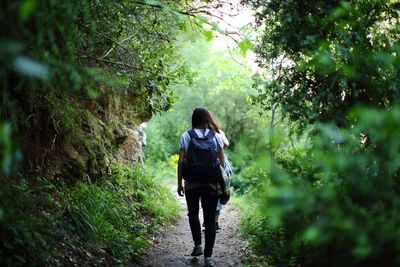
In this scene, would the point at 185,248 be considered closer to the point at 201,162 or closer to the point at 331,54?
the point at 201,162

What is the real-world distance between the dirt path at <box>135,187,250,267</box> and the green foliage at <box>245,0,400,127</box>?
252 cm

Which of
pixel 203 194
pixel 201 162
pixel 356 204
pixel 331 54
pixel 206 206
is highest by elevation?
pixel 331 54

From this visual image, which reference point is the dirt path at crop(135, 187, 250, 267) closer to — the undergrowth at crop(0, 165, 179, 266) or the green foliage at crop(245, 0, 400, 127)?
the undergrowth at crop(0, 165, 179, 266)

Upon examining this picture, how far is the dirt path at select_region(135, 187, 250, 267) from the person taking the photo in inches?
237

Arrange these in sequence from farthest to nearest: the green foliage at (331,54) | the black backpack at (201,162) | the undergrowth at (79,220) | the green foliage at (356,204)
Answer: the black backpack at (201,162)
the green foliage at (331,54)
the undergrowth at (79,220)
the green foliage at (356,204)

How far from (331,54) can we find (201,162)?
208 cm

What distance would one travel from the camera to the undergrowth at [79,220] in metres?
3.94

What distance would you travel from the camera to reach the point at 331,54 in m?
4.22

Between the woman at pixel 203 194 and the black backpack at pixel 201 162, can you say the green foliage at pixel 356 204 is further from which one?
the woman at pixel 203 194

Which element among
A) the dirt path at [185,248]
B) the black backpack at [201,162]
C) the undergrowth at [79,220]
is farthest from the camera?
the dirt path at [185,248]

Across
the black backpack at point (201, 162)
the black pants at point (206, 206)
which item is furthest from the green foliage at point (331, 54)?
the black pants at point (206, 206)

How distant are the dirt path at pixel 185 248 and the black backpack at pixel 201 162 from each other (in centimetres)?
129

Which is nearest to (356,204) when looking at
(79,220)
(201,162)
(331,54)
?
(331,54)

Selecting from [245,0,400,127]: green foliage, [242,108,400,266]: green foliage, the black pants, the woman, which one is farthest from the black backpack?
[242,108,400,266]: green foliage
